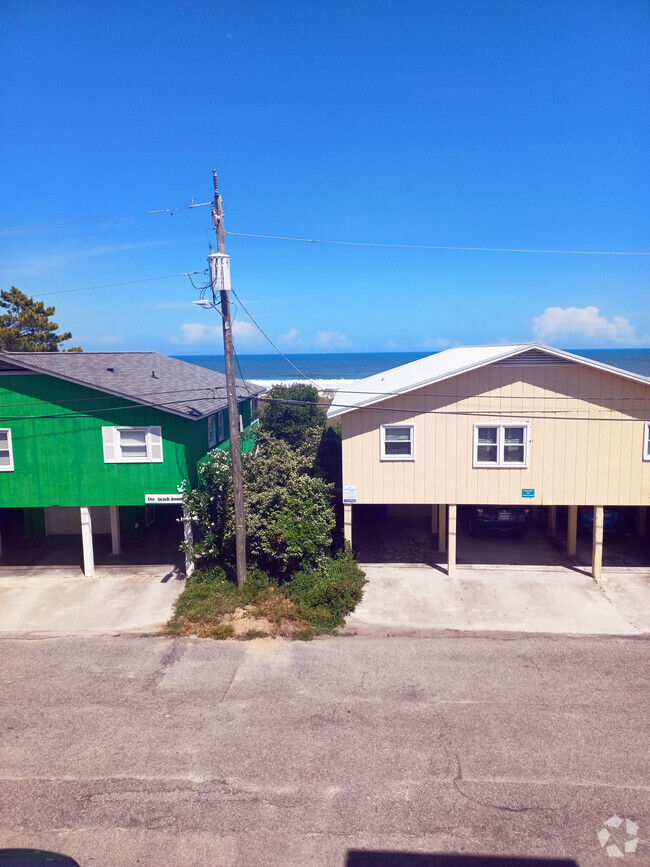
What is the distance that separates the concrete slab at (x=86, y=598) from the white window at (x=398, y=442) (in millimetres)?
7386

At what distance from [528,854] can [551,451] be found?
11014mm

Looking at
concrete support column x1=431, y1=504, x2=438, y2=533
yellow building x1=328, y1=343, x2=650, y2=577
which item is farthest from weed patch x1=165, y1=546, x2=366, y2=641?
concrete support column x1=431, y1=504, x2=438, y2=533

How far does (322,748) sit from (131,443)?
1075 cm

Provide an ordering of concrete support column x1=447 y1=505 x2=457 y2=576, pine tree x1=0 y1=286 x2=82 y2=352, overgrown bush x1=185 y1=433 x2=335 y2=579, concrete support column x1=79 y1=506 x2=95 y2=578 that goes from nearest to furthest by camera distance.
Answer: overgrown bush x1=185 y1=433 x2=335 y2=579
concrete support column x1=447 y1=505 x2=457 y2=576
concrete support column x1=79 y1=506 x2=95 y2=578
pine tree x1=0 y1=286 x2=82 y2=352

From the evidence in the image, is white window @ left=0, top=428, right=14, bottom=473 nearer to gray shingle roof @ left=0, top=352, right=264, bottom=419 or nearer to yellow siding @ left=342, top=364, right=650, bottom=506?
gray shingle roof @ left=0, top=352, right=264, bottom=419

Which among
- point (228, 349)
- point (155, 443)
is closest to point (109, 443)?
point (155, 443)

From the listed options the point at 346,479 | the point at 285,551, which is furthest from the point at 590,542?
the point at 285,551

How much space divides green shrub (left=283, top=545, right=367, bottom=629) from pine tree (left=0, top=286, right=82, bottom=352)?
1204 inches

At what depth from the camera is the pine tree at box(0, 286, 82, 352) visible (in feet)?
128

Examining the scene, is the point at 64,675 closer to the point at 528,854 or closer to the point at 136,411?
the point at 136,411

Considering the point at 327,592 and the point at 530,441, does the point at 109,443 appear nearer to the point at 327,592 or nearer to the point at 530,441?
the point at 327,592

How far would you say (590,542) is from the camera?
2014 cm

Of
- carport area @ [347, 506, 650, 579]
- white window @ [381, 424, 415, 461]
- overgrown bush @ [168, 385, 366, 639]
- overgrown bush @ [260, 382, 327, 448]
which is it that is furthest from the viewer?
overgrown bush @ [260, 382, 327, 448]

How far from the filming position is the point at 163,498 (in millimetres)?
17016
